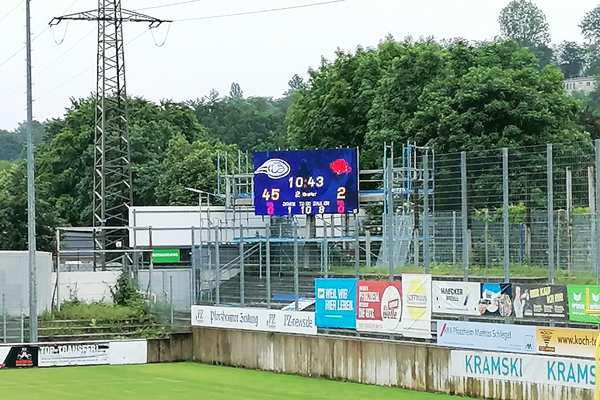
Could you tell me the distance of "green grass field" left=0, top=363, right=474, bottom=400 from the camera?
2622cm

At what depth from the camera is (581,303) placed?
22.3 metres

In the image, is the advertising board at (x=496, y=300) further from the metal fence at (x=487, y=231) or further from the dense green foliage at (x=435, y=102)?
the dense green foliage at (x=435, y=102)

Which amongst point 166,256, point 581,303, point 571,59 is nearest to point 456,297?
point 581,303

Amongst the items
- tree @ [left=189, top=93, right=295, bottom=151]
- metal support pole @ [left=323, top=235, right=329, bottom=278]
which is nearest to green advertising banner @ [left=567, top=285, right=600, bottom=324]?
metal support pole @ [left=323, top=235, right=329, bottom=278]

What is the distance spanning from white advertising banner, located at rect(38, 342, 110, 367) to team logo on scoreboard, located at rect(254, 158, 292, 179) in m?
12.4

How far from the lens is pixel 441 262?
27.6 metres

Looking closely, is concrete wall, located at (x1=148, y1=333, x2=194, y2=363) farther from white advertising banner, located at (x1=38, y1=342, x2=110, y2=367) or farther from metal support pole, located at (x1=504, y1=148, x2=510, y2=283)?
metal support pole, located at (x1=504, y1=148, x2=510, y2=283)

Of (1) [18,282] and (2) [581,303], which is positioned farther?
(1) [18,282]

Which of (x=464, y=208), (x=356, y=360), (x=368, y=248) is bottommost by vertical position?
(x=356, y=360)

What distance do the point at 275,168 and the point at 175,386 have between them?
1778 cm

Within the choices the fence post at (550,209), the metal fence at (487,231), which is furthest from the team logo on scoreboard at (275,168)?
the fence post at (550,209)

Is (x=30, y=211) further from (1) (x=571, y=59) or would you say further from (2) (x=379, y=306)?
(1) (x=571, y=59)

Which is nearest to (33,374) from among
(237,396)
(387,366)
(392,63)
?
(237,396)

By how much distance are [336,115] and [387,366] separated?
39.1 metres
